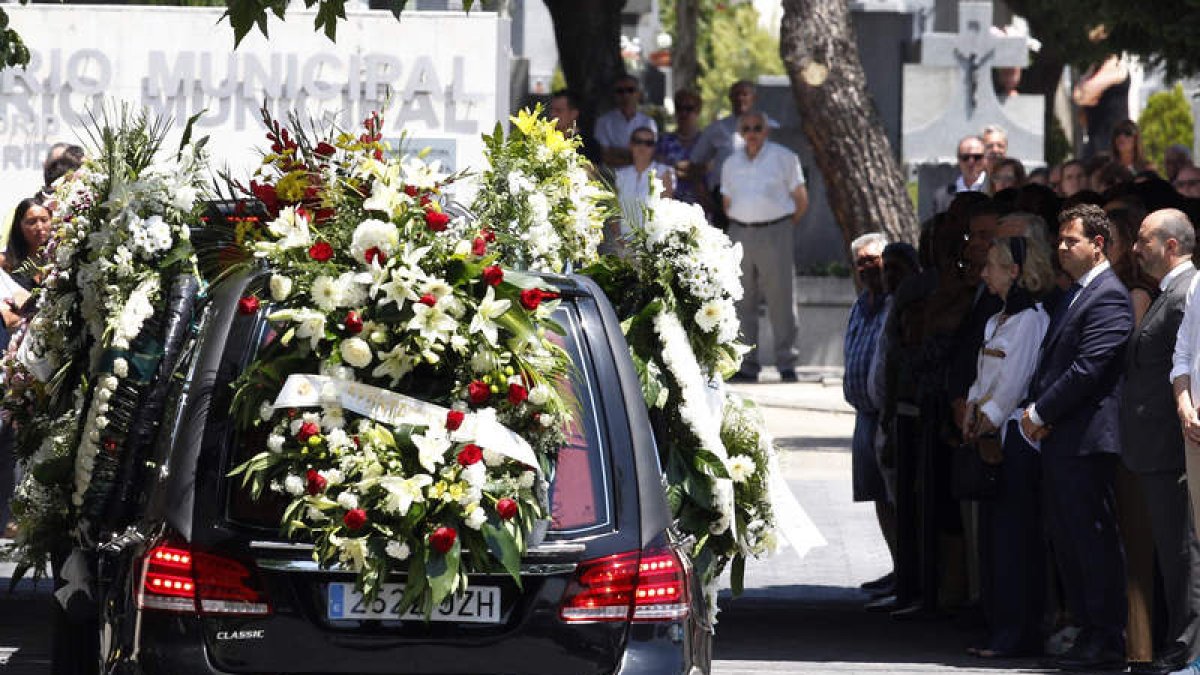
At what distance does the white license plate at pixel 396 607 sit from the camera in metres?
6.61

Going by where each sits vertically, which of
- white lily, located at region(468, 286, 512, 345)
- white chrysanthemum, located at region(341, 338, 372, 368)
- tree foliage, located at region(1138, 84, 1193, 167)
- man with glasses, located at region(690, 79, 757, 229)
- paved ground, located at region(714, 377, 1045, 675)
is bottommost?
paved ground, located at region(714, 377, 1045, 675)

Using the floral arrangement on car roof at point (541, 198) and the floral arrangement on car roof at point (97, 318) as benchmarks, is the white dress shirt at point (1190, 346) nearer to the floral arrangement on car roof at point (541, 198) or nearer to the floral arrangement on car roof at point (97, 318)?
the floral arrangement on car roof at point (541, 198)

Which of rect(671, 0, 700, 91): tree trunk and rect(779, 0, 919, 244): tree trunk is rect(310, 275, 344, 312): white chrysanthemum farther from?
rect(671, 0, 700, 91): tree trunk

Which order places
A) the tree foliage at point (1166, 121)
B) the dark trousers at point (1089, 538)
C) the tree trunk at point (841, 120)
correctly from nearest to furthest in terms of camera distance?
the dark trousers at point (1089, 538) → the tree trunk at point (841, 120) → the tree foliage at point (1166, 121)

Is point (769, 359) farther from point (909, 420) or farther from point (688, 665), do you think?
point (688, 665)

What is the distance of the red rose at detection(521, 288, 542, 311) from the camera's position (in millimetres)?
6879

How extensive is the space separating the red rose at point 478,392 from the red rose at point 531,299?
246mm

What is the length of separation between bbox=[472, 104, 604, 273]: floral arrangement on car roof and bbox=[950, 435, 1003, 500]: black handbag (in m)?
2.16

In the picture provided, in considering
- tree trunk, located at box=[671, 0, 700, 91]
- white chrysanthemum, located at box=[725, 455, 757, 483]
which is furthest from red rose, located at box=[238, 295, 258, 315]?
tree trunk, located at box=[671, 0, 700, 91]

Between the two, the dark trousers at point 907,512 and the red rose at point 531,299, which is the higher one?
the red rose at point 531,299

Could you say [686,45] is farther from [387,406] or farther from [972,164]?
[387,406]

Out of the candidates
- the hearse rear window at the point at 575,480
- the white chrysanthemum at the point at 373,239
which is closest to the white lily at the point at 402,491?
the hearse rear window at the point at 575,480

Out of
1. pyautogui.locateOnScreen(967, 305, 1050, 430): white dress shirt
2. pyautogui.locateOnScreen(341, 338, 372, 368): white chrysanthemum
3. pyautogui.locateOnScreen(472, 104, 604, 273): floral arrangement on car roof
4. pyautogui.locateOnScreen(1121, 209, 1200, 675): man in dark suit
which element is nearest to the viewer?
pyautogui.locateOnScreen(341, 338, 372, 368): white chrysanthemum

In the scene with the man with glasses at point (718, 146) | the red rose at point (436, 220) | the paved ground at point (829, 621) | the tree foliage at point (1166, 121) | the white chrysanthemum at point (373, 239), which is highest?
the red rose at point (436, 220)
